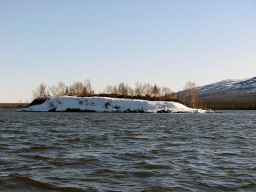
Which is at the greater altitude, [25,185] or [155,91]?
[155,91]

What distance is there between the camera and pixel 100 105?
107 metres

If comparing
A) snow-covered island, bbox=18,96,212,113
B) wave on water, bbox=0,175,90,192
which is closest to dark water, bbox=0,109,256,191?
wave on water, bbox=0,175,90,192

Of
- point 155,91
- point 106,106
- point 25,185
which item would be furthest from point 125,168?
point 155,91

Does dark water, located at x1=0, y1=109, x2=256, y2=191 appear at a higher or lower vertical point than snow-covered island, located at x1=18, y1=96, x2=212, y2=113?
lower

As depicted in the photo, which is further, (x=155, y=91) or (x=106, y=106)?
(x=155, y=91)

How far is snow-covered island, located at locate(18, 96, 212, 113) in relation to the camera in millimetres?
104125

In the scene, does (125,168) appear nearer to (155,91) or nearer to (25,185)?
(25,185)

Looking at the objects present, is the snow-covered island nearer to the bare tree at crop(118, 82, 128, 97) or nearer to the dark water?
the bare tree at crop(118, 82, 128, 97)

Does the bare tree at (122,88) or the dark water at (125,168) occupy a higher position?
the bare tree at (122,88)

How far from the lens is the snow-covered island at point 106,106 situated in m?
104

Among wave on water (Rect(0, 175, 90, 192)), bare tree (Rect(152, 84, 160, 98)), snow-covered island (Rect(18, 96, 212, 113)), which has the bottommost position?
wave on water (Rect(0, 175, 90, 192))

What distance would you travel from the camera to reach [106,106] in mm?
105938

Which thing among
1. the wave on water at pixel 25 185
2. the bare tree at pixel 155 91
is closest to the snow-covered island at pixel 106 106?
the bare tree at pixel 155 91

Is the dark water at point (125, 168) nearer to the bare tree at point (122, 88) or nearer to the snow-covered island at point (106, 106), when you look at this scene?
the snow-covered island at point (106, 106)
